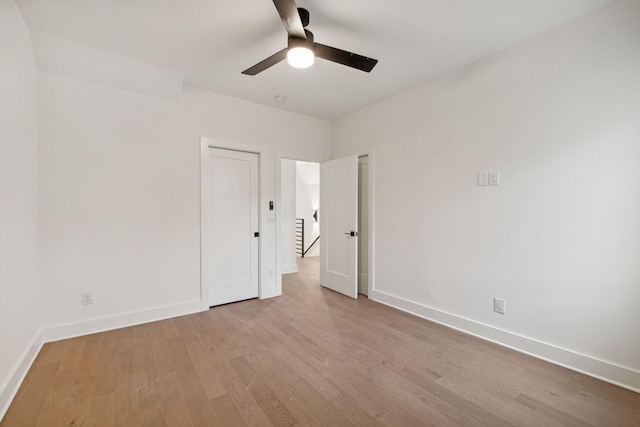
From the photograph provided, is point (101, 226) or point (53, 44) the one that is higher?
point (53, 44)

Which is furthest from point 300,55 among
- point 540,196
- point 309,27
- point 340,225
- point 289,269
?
point 289,269

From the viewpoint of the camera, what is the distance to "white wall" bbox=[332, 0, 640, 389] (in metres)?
1.93

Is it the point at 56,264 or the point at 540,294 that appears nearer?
→ the point at 540,294

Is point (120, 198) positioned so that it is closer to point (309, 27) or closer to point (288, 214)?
point (309, 27)

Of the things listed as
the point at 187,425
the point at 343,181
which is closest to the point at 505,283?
the point at 343,181

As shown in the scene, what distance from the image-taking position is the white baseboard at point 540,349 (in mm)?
1925

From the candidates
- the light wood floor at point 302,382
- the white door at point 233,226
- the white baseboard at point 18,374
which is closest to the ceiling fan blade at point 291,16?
the white door at point 233,226

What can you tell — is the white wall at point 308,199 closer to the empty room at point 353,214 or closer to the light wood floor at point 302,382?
the empty room at point 353,214

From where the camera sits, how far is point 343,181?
13.2 ft

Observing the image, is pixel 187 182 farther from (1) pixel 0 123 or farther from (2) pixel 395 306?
(2) pixel 395 306

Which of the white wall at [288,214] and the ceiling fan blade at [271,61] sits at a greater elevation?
the ceiling fan blade at [271,61]

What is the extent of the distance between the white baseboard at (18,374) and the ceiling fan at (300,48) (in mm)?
2793

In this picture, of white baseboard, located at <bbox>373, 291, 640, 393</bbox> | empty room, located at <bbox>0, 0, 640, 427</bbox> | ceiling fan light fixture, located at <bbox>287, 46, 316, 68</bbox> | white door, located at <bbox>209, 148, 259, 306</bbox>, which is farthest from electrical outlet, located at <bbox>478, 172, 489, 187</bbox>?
white door, located at <bbox>209, 148, 259, 306</bbox>

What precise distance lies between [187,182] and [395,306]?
2.99 metres
